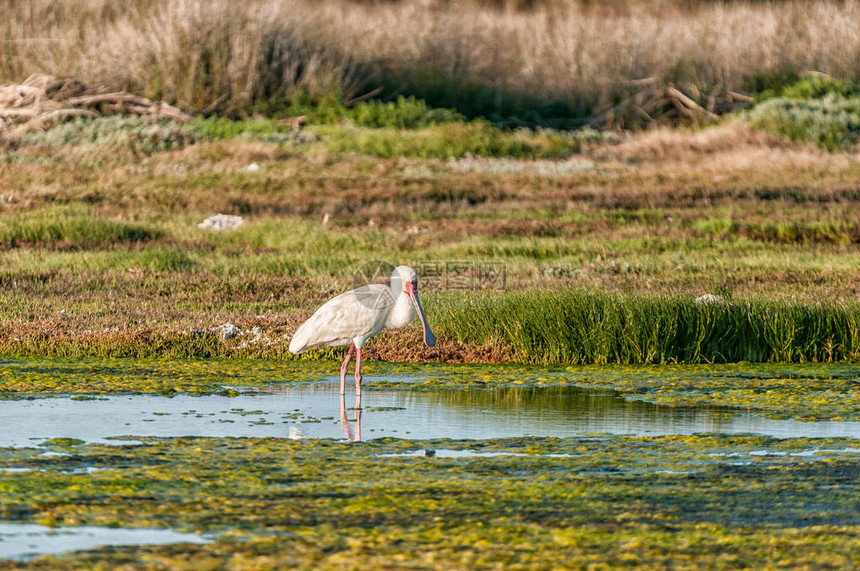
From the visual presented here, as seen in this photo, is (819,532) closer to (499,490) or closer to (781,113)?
(499,490)

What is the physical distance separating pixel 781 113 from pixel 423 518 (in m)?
26.2

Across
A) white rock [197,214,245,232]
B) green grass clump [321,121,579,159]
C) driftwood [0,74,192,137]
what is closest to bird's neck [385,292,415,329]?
white rock [197,214,245,232]

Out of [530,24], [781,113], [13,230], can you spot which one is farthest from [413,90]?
[13,230]

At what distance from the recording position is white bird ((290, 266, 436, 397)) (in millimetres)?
12055

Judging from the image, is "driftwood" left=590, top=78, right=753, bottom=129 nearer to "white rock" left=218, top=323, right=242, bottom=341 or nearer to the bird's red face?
"white rock" left=218, top=323, right=242, bottom=341

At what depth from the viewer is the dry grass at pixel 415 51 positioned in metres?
→ 31.6

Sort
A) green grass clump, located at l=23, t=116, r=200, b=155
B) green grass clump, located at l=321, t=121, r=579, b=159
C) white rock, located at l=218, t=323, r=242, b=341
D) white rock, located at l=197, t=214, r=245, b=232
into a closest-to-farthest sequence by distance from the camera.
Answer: white rock, located at l=218, t=323, r=242, b=341 < white rock, located at l=197, t=214, r=245, b=232 < green grass clump, located at l=23, t=116, r=200, b=155 < green grass clump, located at l=321, t=121, r=579, b=159

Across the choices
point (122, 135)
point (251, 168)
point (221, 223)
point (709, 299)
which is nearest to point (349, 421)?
point (709, 299)

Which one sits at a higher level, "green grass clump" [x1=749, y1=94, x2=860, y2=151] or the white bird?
"green grass clump" [x1=749, y1=94, x2=860, y2=151]

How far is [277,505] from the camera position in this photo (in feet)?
24.6

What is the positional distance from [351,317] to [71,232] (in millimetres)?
10010

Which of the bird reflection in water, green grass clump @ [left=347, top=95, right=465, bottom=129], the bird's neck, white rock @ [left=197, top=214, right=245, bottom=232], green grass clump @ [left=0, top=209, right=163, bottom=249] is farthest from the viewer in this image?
green grass clump @ [left=347, top=95, right=465, bottom=129]

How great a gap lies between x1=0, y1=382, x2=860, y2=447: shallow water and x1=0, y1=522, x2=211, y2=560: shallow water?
218cm

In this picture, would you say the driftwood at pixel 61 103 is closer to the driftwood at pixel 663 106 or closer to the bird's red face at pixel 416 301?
the driftwood at pixel 663 106
